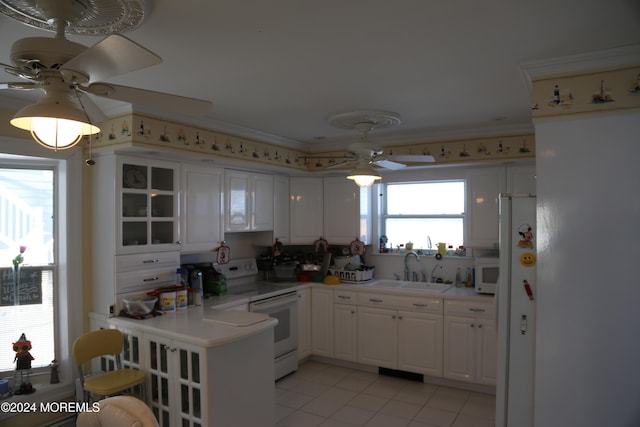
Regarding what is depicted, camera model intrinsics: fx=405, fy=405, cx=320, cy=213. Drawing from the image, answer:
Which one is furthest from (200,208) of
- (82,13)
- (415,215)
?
(415,215)

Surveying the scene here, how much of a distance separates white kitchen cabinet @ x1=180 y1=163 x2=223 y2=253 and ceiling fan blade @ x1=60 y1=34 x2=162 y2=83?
8.10 ft

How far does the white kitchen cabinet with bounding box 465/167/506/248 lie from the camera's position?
4145 millimetres

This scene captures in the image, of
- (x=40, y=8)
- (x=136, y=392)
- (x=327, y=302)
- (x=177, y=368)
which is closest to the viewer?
(x=40, y=8)

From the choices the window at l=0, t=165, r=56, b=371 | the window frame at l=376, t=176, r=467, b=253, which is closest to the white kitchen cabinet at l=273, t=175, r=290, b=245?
the window frame at l=376, t=176, r=467, b=253

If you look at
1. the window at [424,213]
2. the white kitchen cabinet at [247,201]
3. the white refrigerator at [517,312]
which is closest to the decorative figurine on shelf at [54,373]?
the white kitchen cabinet at [247,201]

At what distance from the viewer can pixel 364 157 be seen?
3564 millimetres

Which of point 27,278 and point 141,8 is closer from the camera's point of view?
point 141,8

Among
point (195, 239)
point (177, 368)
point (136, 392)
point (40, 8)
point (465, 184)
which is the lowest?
point (136, 392)

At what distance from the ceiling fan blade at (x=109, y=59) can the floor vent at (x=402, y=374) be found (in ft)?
13.3

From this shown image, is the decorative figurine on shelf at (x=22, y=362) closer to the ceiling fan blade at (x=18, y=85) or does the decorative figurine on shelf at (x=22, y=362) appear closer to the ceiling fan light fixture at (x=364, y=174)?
the ceiling fan blade at (x=18, y=85)

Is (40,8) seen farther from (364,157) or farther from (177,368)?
(364,157)

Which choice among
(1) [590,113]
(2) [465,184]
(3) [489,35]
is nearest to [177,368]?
(3) [489,35]

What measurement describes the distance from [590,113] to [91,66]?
2396mm

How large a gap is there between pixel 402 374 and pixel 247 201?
8.23 ft
